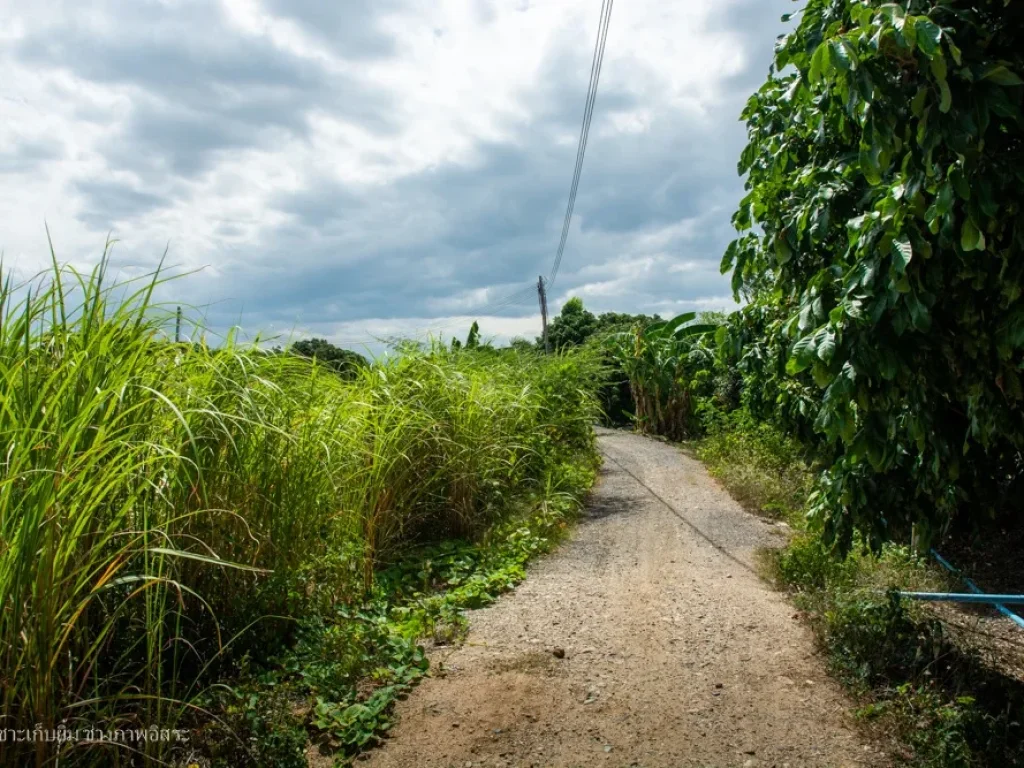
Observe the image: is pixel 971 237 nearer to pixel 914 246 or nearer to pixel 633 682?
pixel 914 246

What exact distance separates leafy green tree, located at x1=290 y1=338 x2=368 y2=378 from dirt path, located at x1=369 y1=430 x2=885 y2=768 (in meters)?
2.31

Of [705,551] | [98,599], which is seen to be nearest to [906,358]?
[98,599]

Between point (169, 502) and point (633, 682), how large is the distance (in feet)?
8.21

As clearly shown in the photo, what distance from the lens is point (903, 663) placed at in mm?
3797

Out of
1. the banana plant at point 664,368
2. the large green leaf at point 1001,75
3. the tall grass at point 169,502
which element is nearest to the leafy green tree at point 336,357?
the tall grass at point 169,502

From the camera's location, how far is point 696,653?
14.1 ft

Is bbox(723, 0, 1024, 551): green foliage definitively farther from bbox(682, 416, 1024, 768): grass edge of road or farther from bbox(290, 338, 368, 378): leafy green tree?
bbox(290, 338, 368, 378): leafy green tree

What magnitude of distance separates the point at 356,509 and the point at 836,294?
3438 millimetres

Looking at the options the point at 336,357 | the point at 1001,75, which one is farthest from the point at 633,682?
the point at 336,357

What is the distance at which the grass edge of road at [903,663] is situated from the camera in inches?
121

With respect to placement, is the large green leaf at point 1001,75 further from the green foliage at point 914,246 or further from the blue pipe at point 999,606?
the blue pipe at point 999,606

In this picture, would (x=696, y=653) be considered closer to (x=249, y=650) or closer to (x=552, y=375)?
(x=249, y=650)

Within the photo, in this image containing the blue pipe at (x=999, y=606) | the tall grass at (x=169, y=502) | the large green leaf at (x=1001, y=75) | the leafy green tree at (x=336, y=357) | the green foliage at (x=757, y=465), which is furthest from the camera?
the green foliage at (x=757, y=465)

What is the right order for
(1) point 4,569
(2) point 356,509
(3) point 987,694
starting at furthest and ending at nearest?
(2) point 356,509 < (3) point 987,694 < (1) point 4,569
